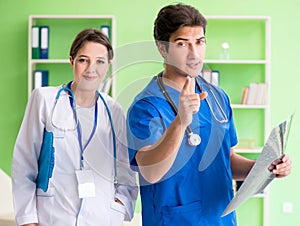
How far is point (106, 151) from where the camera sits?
1.98 meters

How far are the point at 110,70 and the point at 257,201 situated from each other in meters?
3.48

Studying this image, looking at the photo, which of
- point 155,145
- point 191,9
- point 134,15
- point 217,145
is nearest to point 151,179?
point 155,145

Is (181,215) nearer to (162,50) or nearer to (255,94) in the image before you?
(162,50)

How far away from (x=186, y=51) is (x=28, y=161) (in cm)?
84

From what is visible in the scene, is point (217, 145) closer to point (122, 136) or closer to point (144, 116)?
point (144, 116)

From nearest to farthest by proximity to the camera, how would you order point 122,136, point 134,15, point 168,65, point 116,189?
point 168,65 → point 122,136 → point 116,189 → point 134,15

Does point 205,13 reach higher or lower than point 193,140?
higher

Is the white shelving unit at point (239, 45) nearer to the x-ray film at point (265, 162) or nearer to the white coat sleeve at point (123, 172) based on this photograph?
the white coat sleeve at point (123, 172)

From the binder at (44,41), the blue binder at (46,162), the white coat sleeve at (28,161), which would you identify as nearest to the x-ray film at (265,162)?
the blue binder at (46,162)

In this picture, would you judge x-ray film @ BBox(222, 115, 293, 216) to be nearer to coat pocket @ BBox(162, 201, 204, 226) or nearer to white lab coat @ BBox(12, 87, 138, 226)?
coat pocket @ BBox(162, 201, 204, 226)

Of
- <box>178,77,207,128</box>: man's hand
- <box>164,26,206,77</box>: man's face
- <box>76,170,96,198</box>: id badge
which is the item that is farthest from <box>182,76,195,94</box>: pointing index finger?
<box>76,170,96,198</box>: id badge

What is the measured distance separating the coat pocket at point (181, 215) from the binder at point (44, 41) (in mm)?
3314

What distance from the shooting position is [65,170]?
201 cm

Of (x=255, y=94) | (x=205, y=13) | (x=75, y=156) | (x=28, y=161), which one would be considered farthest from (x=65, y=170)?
(x=205, y=13)
